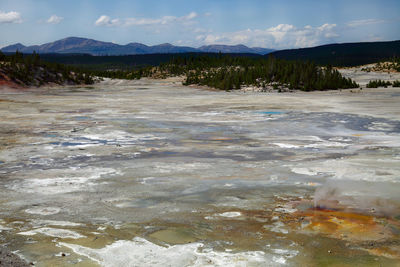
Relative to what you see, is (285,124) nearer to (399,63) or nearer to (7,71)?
(7,71)

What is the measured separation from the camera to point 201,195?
247 inches

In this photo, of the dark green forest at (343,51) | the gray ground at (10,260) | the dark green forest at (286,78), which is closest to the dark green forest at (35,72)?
the dark green forest at (286,78)

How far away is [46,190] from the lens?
21.5ft

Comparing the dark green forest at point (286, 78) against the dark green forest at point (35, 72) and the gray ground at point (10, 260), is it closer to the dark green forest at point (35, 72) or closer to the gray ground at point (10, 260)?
the dark green forest at point (35, 72)

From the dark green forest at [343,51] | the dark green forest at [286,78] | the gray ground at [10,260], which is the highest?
the dark green forest at [343,51]

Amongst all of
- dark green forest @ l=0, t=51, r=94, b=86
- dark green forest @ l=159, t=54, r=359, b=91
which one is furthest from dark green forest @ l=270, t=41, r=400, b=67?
dark green forest @ l=0, t=51, r=94, b=86

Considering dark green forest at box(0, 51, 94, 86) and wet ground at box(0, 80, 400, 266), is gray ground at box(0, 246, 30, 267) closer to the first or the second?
wet ground at box(0, 80, 400, 266)

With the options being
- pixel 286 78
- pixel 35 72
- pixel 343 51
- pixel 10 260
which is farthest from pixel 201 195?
pixel 343 51

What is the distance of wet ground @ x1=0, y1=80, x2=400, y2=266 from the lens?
4309mm

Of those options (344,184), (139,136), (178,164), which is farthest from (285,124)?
(344,184)

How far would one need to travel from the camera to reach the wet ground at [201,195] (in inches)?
170

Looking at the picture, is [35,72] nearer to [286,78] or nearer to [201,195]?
[286,78]

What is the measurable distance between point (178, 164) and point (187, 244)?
12.8 ft

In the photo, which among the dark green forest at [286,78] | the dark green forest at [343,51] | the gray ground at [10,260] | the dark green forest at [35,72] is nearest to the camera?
the gray ground at [10,260]
